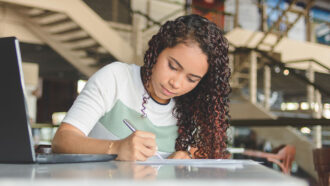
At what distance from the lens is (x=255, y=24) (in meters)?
9.48

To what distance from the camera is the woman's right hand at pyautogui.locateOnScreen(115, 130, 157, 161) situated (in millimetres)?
891

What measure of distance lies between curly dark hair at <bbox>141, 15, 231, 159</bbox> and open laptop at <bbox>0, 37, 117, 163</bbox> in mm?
647

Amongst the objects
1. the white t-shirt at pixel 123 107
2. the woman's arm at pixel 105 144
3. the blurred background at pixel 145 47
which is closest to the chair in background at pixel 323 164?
the white t-shirt at pixel 123 107

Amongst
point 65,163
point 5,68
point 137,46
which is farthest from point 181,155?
point 137,46

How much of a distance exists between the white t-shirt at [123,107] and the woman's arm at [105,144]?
0.51 ft

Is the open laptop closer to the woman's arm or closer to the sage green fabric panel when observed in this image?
the woman's arm

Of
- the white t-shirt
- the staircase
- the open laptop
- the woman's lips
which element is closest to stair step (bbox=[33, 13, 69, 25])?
the staircase

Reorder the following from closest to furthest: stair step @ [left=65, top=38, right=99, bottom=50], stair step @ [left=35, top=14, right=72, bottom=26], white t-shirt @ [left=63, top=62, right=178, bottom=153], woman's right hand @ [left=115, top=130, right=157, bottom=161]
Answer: woman's right hand @ [left=115, top=130, right=157, bottom=161], white t-shirt @ [left=63, top=62, right=178, bottom=153], stair step @ [left=35, top=14, right=72, bottom=26], stair step @ [left=65, top=38, right=99, bottom=50]

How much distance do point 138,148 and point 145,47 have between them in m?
4.91

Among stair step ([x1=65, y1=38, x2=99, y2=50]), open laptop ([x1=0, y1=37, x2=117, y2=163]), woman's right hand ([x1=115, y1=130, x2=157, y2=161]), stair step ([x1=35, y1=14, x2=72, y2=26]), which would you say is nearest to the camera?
open laptop ([x1=0, y1=37, x2=117, y2=163])

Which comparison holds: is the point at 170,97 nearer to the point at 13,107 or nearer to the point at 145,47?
the point at 13,107

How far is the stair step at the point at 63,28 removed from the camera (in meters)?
6.31

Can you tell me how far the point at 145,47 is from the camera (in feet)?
18.8

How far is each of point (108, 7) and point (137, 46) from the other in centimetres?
114
